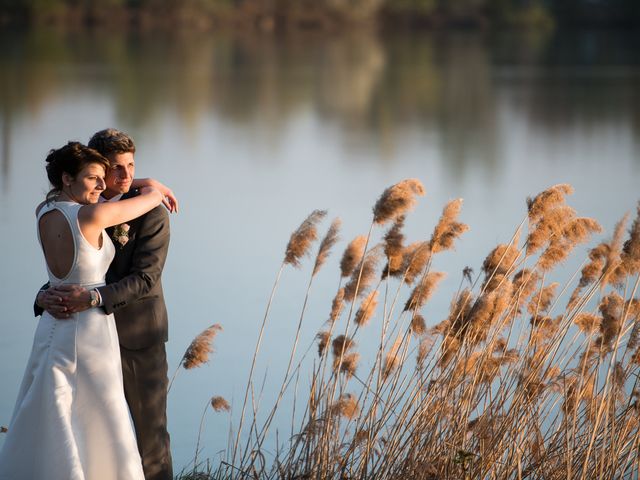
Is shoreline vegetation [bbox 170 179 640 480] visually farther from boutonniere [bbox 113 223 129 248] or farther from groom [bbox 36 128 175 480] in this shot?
boutonniere [bbox 113 223 129 248]

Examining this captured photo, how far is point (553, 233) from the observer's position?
3.19 m

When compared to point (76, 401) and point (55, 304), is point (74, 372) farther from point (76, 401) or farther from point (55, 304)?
point (55, 304)

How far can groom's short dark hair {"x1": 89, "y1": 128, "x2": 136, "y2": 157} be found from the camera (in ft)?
9.74

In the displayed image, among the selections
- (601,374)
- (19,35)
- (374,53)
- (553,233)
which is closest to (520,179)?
(601,374)

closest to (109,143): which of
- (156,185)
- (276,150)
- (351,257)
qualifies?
(156,185)

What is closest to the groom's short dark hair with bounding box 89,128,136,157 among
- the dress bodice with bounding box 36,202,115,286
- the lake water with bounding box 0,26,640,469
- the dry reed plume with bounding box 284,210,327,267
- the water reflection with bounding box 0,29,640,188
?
the dress bodice with bounding box 36,202,115,286

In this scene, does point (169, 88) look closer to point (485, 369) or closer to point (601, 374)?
point (601, 374)

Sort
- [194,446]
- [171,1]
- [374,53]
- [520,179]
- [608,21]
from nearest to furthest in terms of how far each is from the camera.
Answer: [194,446]
[520,179]
[374,53]
[171,1]
[608,21]

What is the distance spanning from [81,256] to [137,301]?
0.95ft

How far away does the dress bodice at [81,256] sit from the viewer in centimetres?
289

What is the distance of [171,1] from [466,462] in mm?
33136

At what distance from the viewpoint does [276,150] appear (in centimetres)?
1308

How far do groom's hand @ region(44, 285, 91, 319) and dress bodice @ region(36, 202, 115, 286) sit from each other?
1.2 inches

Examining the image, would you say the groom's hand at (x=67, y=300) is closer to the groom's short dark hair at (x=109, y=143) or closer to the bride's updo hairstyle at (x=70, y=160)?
the bride's updo hairstyle at (x=70, y=160)
